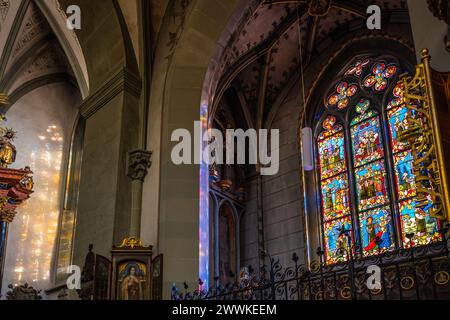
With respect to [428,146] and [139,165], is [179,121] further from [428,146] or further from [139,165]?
[428,146]

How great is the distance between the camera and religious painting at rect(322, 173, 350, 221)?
42.8ft

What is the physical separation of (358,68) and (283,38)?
6.47ft

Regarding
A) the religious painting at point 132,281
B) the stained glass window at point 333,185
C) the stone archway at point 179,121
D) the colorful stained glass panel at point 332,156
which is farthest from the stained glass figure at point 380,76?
the religious painting at point 132,281

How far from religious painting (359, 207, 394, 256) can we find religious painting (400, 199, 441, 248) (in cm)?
32

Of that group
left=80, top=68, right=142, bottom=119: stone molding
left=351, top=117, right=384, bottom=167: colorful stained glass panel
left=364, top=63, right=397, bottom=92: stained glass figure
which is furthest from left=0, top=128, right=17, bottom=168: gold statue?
left=364, top=63, right=397, bottom=92: stained glass figure

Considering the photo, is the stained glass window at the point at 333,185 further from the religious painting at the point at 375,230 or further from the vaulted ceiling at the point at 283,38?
the vaulted ceiling at the point at 283,38

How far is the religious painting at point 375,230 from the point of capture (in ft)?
39.0

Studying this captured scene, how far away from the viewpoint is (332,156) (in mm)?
13766

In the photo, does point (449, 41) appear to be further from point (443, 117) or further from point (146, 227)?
point (146, 227)

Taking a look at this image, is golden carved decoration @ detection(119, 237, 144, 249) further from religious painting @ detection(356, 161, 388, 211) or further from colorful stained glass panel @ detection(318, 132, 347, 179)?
colorful stained glass panel @ detection(318, 132, 347, 179)

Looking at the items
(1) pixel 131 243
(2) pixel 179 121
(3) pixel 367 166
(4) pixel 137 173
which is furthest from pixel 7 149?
(3) pixel 367 166

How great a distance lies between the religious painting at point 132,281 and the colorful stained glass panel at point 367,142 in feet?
20.8

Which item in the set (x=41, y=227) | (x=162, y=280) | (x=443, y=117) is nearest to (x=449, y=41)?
(x=443, y=117)

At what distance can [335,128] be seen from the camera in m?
14.0
